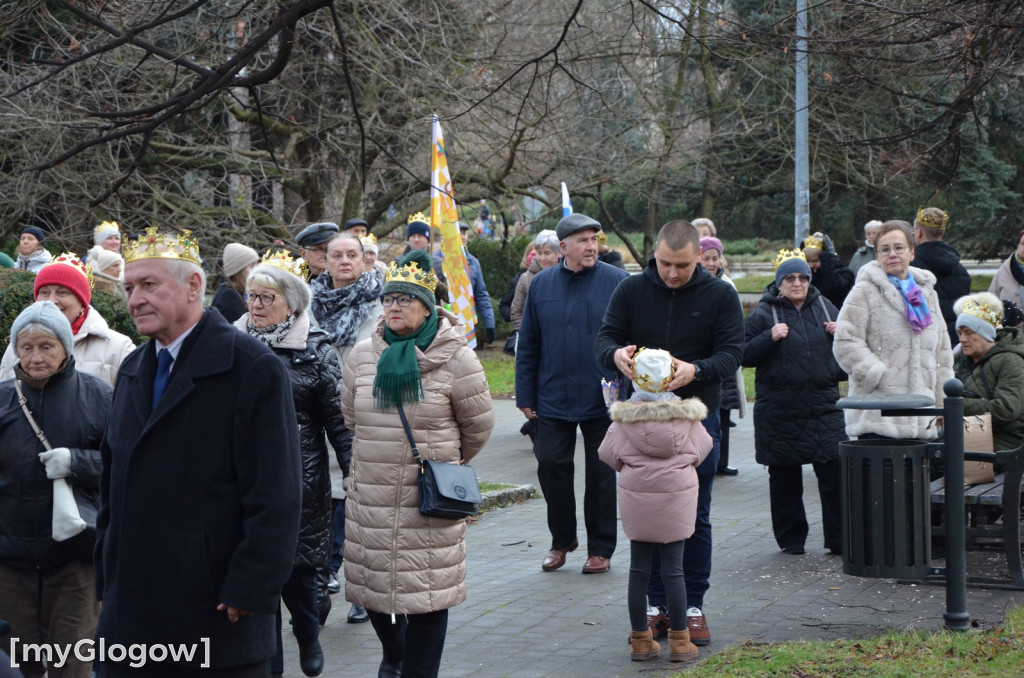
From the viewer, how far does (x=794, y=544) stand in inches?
311

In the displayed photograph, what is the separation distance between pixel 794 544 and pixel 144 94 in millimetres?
10763

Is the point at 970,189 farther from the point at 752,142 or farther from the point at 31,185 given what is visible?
the point at 31,185

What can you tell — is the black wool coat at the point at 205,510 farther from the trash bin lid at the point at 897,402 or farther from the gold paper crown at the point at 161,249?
→ the trash bin lid at the point at 897,402

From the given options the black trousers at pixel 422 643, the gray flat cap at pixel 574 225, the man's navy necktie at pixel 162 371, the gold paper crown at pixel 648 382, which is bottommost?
the black trousers at pixel 422 643

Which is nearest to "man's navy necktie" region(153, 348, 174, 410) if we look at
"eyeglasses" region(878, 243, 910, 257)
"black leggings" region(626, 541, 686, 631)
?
"black leggings" region(626, 541, 686, 631)

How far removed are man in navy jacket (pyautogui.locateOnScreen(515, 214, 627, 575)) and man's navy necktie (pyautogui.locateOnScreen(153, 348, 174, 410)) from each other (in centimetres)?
411

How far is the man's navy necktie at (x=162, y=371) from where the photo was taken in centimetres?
382

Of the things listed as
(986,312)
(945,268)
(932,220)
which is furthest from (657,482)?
(945,268)

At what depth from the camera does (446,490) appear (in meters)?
5.10

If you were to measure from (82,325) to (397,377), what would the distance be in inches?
64.3

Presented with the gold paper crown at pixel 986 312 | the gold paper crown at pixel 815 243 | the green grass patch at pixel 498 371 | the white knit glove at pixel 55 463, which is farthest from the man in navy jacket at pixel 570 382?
the green grass patch at pixel 498 371

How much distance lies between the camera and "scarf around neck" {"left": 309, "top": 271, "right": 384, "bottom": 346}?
25.6 feet

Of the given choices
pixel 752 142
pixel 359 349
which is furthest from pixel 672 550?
pixel 752 142

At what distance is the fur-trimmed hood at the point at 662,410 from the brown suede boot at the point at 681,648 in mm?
995
